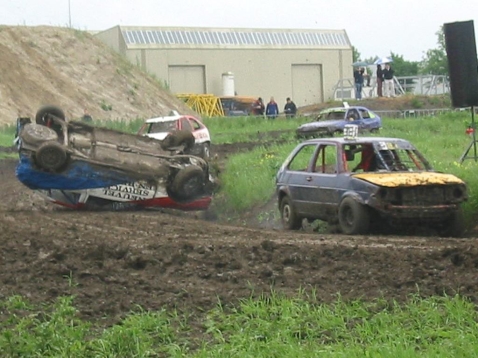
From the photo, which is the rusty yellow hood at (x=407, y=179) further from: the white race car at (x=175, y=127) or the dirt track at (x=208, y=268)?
the white race car at (x=175, y=127)

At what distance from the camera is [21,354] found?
24.1 feet

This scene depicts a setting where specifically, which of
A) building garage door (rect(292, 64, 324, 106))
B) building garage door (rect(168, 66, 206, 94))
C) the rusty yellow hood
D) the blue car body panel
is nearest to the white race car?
the blue car body panel

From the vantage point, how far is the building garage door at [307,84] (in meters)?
62.7

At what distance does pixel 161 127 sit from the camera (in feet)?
79.2

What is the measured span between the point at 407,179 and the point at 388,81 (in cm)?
3803

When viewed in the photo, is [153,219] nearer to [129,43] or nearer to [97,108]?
[97,108]

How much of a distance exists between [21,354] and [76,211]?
10.3m

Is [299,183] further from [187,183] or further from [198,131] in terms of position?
[198,131]

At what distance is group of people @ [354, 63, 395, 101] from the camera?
48.3 metres

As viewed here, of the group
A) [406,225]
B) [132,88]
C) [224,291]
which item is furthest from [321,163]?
[132,88]

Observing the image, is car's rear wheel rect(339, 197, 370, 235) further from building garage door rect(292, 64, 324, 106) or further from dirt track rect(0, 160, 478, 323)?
building garage door rect(292, 64, 324, 106)

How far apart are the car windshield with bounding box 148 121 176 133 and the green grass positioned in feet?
51.4

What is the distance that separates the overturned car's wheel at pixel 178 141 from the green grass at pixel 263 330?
10.7m

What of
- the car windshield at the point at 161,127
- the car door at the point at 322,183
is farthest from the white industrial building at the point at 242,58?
the car door at the point at 322,183
